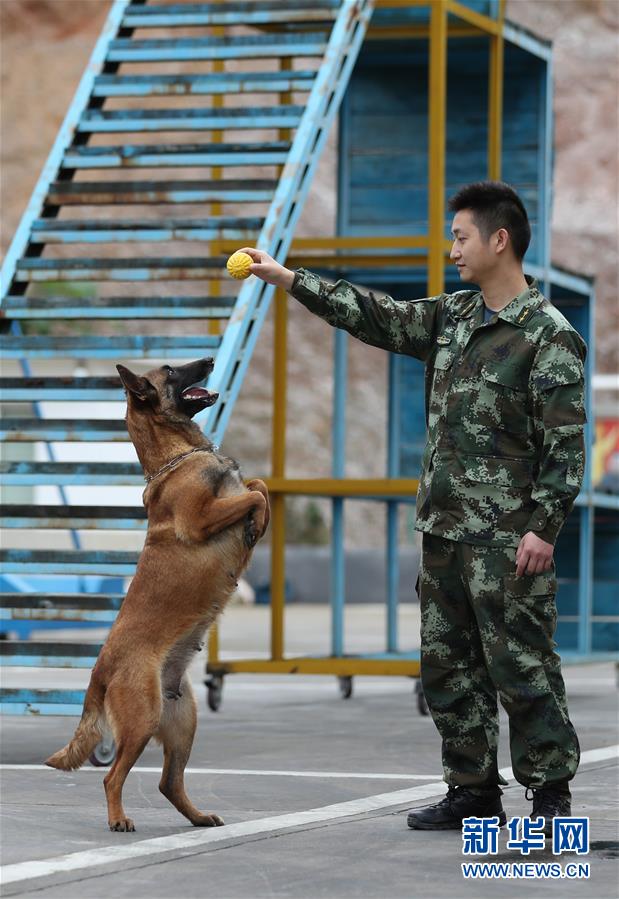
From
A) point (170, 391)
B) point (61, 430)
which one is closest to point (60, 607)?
point (61, 430)

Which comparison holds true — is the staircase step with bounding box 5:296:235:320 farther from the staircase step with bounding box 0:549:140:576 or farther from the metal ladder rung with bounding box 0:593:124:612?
the metal ladder rung with bounding box 0:593:124:612

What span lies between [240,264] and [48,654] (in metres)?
2.89

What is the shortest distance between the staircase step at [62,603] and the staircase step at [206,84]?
3.56 m

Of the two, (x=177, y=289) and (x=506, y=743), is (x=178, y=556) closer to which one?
(x=506, y=743)

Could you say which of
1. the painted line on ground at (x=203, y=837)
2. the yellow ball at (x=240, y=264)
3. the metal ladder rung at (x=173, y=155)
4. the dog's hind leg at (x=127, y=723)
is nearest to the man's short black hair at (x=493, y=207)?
the yellow ball at (x=240, y=264)

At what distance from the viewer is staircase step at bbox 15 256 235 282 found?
9.68 meters

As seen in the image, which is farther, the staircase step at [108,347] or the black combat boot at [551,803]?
the staircase step at [108,347]

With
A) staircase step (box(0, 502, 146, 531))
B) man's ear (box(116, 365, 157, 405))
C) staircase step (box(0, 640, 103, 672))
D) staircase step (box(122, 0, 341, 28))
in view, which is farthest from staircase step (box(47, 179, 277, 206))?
man's ear (box(116, 365, 157, 405))

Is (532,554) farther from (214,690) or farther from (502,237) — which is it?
(214,690)

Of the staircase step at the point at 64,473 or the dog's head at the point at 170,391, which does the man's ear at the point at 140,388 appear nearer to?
the dog's head at the point at 170,391

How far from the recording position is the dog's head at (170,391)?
6555 mm

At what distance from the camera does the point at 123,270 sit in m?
9.75

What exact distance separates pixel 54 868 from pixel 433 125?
685 centimetres

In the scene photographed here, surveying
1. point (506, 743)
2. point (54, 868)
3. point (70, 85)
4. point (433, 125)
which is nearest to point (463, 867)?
point (54, 868)
